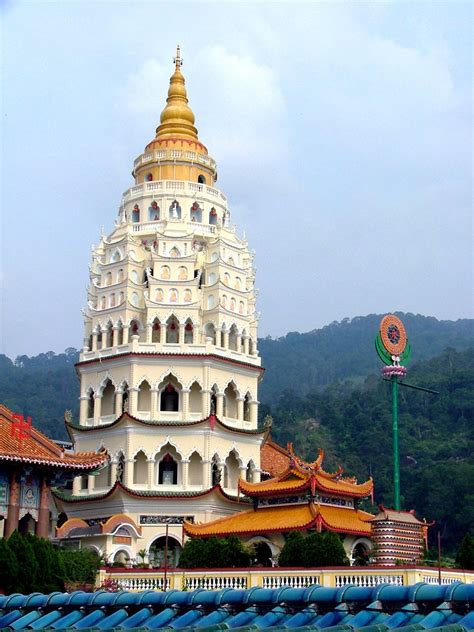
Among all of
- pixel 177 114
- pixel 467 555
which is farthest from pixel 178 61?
pixel 467 555

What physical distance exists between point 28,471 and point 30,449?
0.70m

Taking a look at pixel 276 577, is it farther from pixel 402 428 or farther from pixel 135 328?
pixel 402 428

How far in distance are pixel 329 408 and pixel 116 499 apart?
76153 millimetres

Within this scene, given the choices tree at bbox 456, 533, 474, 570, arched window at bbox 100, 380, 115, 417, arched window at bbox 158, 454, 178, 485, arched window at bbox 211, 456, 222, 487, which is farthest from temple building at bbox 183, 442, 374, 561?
arched window at bbox 100, 380, 115, 417

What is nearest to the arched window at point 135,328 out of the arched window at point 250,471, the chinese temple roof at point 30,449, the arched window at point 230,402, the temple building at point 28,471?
the arched window at point 230,402

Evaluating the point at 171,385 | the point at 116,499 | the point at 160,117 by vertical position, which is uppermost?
the point at 160,117

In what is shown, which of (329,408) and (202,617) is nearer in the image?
(202,617)

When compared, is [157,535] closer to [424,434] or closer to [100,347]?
[100,347]

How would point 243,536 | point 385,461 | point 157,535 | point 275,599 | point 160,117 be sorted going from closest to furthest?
point 275,599
point 243,536
point 157,535
point 160,117
point 385,461

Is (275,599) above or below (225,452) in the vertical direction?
below

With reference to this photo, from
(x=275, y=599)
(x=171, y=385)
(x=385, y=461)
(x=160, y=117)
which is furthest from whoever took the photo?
(x=385, y=461)

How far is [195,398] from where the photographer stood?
5494 cm

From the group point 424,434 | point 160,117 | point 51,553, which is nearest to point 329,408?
point 424,434

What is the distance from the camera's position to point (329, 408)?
126125mm
